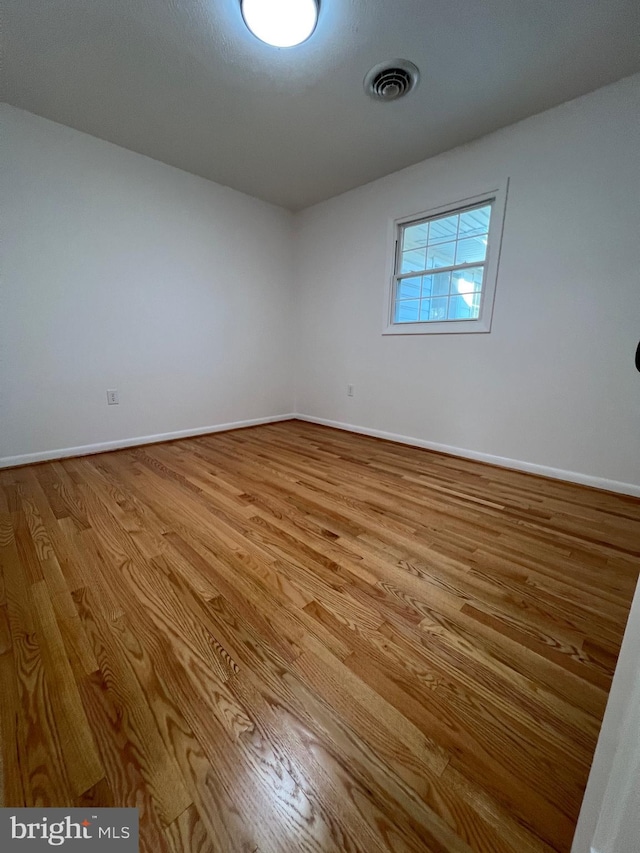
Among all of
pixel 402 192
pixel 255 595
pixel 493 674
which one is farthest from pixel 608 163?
pixel 255 595

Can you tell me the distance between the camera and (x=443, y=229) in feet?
8.43

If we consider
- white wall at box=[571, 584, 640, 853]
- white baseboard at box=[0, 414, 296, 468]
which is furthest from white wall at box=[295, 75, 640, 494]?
white wall at box=[571, 584, 640, 853]

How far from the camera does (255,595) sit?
1.06 meters

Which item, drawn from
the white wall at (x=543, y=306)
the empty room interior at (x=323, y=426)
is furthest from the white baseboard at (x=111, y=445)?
the white wall at (x=543, y=306)

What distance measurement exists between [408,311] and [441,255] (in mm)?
507

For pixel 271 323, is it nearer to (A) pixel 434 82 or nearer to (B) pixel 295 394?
(B) pixel 295 394

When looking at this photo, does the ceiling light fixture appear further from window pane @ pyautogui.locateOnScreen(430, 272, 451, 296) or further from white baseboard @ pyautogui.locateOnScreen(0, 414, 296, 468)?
white baseboard @ pyautogui.locateOnScreen(0, 414, 296, 468)

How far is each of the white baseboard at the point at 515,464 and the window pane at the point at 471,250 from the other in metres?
1.53

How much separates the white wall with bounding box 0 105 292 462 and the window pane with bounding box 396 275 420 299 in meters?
1.50

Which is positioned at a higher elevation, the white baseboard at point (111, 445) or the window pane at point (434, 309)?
the window pane at point (434, 309)

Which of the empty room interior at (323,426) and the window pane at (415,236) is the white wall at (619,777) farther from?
the window pane at (415,236)

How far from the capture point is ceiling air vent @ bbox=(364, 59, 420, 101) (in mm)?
1661

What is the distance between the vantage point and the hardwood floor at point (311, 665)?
1.84 ft

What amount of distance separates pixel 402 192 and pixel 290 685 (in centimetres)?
341
